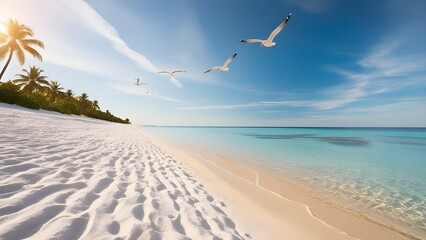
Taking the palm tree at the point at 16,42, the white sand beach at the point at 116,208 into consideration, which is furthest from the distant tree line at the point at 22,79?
the white sand beach at the point at 116,208

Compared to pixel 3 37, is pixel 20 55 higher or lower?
lower

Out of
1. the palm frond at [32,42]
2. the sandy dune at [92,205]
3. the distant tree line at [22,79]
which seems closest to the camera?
the sandy dune at [92,205]

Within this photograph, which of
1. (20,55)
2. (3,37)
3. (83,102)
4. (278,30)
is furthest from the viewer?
(83,102)

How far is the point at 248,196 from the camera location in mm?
6227

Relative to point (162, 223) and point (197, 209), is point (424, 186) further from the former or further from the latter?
point (162, 223)

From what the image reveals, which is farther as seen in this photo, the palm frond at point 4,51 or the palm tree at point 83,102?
the palm tree at point 83,102

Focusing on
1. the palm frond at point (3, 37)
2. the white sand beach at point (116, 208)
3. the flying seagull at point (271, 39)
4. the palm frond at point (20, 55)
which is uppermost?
the palm frond at point (3, 37)

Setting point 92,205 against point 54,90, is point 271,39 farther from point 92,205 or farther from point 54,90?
point 54,90

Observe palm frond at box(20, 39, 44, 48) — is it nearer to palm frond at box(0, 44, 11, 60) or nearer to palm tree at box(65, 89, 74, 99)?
palm frond at box(0, 44, 11, 60)

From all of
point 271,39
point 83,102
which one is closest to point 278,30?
point 271,39

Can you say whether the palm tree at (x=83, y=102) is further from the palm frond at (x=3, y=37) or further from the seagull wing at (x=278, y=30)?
the seagull wing at (x=278, y=30)

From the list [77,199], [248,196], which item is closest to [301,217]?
[248,196]

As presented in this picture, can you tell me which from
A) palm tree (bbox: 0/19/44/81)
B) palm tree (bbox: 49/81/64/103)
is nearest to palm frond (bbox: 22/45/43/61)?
palm tree (bbox: 0/19/44/81)

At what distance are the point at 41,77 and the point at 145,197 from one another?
185 feet
